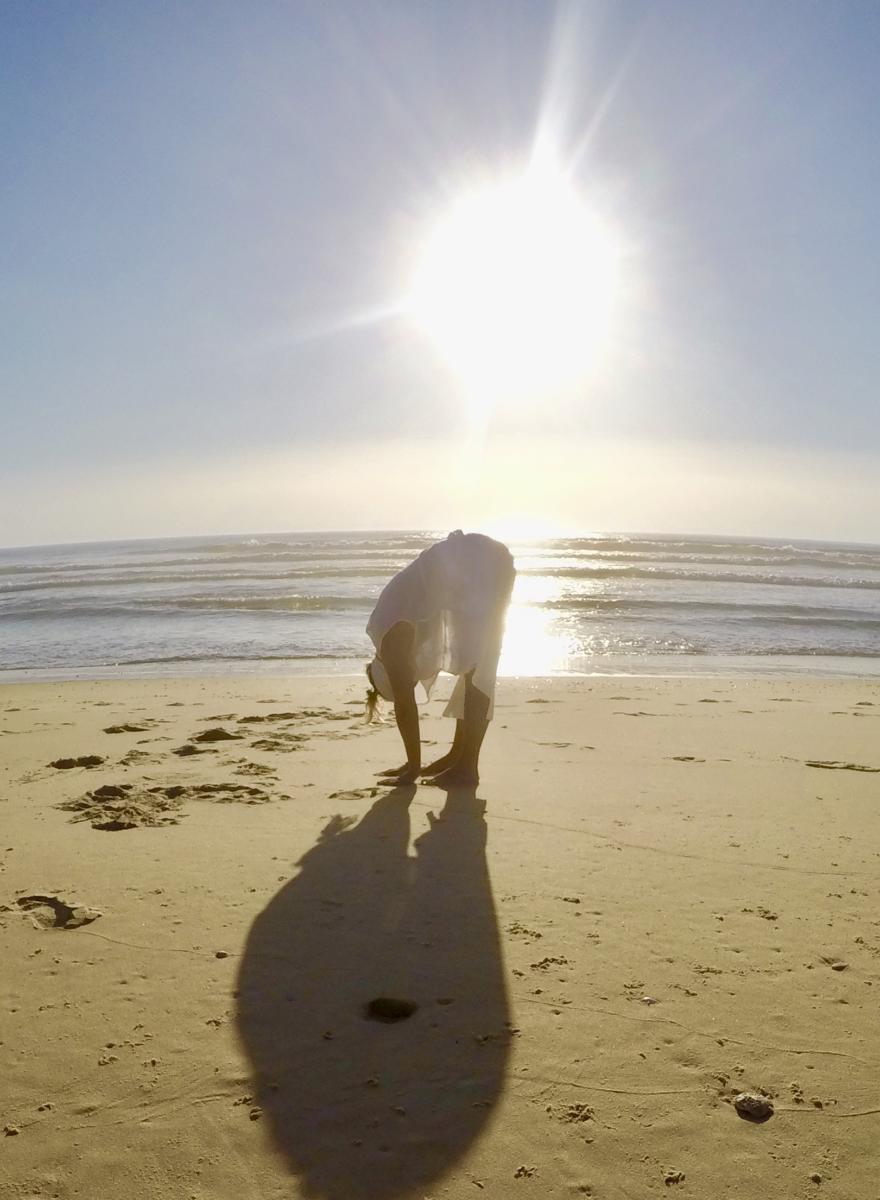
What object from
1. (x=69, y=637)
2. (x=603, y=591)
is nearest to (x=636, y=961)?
(x=69, y=637)

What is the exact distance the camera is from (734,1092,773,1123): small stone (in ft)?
6.01

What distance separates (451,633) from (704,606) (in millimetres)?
14757

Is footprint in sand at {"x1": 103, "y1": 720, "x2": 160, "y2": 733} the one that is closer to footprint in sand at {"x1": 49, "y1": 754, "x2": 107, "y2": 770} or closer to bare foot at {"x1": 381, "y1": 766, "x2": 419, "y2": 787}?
footprint in sand at {"x1": 49, "y1": 754, "x2": 107, "y2": 770}

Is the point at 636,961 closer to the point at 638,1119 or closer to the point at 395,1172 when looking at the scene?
the point at 638,1119

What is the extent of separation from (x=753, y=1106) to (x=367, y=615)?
14519mm

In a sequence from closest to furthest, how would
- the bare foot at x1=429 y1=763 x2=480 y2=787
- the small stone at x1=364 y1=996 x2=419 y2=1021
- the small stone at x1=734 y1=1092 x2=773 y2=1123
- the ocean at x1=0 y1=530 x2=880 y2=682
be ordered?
the small stone at x1=734 y1=1092 x2=773 y2=1123, the small stone at x1=364 y1=996 x2=419 y2=1021, the bare foot at x1=429 y1=763 x2=480 y2=787, the ocean at x1=0 y1=530 x2=880 y2=682

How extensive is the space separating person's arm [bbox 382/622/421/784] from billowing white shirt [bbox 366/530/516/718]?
0.17 ft

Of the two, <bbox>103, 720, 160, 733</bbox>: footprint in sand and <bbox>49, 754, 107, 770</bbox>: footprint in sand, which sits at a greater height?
<bbox>49, 754, 107, 770</bbox>: footprint in sand

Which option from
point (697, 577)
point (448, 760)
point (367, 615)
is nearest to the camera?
point (448, 760)

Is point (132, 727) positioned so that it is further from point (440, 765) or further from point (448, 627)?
point (448, 627)

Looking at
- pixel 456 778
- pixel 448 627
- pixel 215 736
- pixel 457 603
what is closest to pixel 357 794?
pixel 456 778

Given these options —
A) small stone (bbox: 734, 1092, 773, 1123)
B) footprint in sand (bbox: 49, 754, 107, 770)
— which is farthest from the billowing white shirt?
small stone (bbox: 734, 1092, 773, 1123)

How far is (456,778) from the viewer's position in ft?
14.5

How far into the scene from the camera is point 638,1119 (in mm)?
1823
